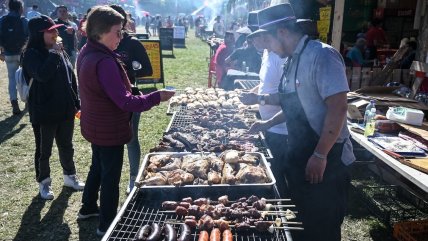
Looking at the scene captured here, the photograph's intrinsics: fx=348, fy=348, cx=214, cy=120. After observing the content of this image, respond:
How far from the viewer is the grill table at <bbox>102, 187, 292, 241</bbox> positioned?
2.59 metres

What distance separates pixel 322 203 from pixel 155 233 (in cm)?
164

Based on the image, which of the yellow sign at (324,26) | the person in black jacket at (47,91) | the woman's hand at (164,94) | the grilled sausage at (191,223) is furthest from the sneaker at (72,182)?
the yellow sign at (324,26)

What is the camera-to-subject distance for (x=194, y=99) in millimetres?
7141

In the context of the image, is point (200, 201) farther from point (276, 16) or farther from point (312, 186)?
point (276, 16)

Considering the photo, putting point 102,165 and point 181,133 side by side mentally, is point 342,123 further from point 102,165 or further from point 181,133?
point 102,165

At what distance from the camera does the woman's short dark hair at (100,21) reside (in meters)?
3.47

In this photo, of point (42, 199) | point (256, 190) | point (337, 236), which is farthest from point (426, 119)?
point (42, 199)

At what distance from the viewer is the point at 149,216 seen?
2898 mm

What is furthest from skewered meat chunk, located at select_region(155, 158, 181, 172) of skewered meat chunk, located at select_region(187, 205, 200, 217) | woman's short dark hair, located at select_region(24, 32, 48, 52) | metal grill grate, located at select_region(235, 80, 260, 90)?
metal grill grate, located at select_region(235, 80, 260, 90)

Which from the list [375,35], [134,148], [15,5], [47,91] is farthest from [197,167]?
[375,35]

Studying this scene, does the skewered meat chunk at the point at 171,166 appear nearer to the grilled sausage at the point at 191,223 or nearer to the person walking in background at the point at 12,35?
the grilled sausage at the point at 191,223

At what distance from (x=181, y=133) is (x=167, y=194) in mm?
1536

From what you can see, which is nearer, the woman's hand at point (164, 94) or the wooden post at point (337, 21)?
the woman's hand at point (164, 94)

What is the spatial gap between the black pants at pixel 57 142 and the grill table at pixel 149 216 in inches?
101
